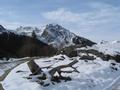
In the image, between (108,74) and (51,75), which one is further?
(108,74)

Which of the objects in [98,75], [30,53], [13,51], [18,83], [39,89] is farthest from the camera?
[13,51]

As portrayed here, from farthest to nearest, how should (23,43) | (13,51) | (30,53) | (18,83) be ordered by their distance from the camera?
(23,43) < (13,51) < (30,53) < (18,83)

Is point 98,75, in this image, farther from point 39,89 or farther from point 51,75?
point 39,89

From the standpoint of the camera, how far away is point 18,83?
18656 millimetres

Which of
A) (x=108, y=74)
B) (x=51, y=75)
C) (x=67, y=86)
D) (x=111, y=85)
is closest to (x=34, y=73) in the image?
(x=51, y=75)

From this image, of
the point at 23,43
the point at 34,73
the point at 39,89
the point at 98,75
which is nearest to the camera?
the point at 39,89

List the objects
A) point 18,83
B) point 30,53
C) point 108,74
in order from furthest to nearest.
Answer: point 30,53 < point 108,74 < point 18,83

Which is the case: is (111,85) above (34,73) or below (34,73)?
below

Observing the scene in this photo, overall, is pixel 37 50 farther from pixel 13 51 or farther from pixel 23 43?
pixel 23 43

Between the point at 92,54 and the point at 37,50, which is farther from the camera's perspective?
the point at 37,50

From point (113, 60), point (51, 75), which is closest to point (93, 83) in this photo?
point (51, 75)

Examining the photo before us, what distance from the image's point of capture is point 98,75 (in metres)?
22.7

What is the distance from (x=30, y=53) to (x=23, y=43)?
1808cm

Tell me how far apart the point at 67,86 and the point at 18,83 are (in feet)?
10.0
